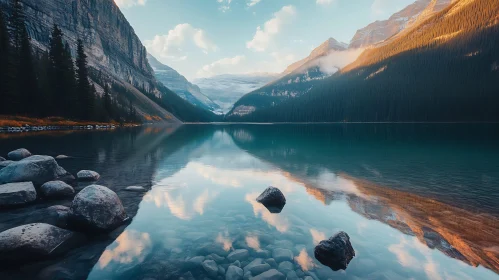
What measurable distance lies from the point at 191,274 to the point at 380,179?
18.7 meters

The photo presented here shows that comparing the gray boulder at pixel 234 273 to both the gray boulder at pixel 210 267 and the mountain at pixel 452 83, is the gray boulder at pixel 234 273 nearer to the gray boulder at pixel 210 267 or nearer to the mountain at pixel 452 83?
the gray boulder at pixel 210 267

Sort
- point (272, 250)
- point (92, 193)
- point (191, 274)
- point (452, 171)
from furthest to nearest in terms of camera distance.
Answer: point (452, 171), point (92, 193), point (272, 250), point (191, 274)

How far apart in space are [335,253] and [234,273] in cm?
346

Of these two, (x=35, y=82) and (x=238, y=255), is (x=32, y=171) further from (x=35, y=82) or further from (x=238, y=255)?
(x=35, y=82)

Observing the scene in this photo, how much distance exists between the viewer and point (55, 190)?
13281 millimetres

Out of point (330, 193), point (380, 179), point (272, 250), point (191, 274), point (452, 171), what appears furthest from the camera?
point (452, 171)

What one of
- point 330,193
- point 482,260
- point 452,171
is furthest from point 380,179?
point 482,260

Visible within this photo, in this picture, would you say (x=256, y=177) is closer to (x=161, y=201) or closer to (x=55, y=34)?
(x=161, y=201)

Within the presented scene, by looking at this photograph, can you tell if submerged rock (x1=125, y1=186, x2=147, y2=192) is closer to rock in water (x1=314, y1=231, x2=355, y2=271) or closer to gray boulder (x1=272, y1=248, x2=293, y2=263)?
gray boulder (x1=272, y1=248, x2=293, y2=263)

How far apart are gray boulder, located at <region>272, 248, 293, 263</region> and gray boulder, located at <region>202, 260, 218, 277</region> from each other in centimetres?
207

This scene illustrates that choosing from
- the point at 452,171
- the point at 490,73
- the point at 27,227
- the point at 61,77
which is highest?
the point at 490,73

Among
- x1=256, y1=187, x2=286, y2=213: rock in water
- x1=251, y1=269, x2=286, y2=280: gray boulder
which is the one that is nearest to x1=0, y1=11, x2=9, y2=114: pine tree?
x1=256, y1=187, x2=286, y2=213: rock in water

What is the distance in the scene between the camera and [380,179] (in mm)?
20438

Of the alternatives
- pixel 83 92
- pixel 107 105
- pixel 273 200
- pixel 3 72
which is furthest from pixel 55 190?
pixel 107 105
